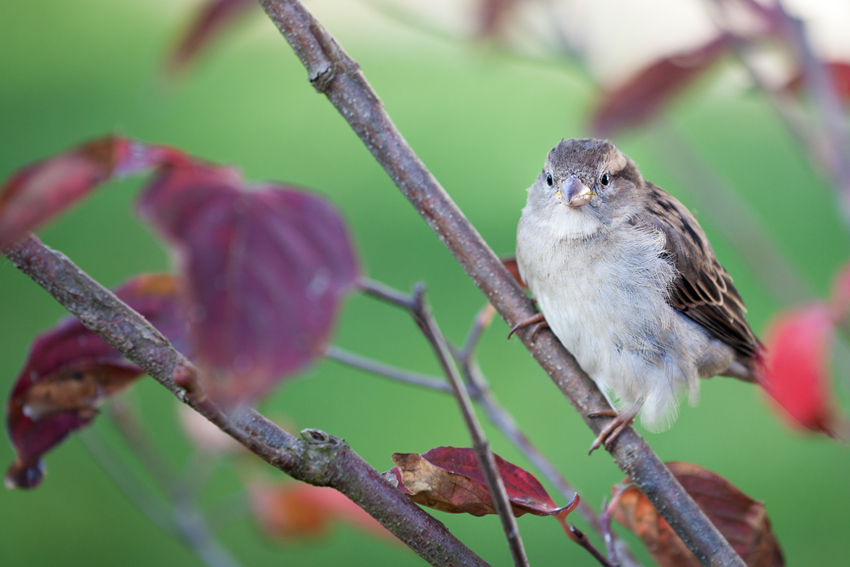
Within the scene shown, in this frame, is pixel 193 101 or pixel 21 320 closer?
pixel 21 320

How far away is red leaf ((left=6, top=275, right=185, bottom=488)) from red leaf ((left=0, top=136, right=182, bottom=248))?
10.3 inches

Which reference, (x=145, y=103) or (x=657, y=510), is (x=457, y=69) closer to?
(x=145, y=103)

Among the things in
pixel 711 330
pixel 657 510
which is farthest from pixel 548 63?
pixel 657 510

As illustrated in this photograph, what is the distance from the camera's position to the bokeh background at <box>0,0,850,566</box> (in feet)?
7.77

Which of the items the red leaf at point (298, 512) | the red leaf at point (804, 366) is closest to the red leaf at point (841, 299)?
the red leaf at point (804, 366)

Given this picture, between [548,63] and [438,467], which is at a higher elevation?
[548,63]

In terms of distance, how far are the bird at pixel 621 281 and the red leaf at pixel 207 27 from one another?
58cm

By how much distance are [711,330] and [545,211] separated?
38 centimetres

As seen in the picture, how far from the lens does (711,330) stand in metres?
1.33

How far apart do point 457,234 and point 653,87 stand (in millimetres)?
410

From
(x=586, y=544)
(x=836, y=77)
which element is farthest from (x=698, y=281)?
(x=586, y=544)

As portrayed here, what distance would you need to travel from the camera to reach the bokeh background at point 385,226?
2.37 m

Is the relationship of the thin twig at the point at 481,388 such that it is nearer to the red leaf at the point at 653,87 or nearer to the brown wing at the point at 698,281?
the red leaf at the point at 653,87

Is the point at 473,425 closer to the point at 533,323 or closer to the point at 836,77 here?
the point at 533,323
